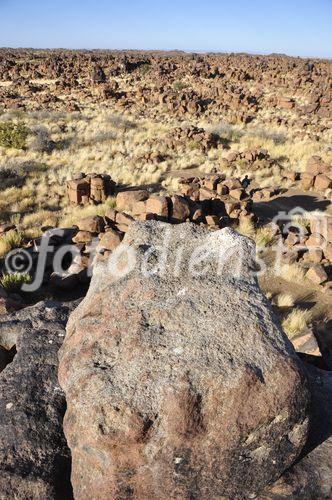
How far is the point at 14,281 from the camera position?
25.5 ft

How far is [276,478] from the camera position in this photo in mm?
3000

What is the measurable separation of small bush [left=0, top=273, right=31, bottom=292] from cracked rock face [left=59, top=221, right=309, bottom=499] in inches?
187

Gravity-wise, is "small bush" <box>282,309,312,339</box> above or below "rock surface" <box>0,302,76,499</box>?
below

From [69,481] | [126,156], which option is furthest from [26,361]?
[126,156]

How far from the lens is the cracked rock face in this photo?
2.70 m

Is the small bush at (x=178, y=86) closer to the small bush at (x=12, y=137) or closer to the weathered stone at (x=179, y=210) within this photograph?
the small bush at (x=12, y=137)

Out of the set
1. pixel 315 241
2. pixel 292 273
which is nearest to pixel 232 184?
pixel 315 241

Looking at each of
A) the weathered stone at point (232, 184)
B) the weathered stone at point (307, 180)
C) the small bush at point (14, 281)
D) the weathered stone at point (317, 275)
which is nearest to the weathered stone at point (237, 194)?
the weathered stone at point (232, 184)

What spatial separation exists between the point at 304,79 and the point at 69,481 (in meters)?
42.3

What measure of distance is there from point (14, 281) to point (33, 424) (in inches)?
195

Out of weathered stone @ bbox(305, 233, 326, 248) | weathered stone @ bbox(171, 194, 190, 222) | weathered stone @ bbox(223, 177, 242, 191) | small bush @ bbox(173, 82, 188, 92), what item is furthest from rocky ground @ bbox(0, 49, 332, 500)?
small bush @ bbox(173, 82, 188, 92)

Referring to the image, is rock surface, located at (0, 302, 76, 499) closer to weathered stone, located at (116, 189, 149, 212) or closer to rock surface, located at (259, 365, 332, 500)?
Result: rock surface, located at (259, 365, 332, 500)

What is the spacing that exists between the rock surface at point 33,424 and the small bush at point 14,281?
12.4ft

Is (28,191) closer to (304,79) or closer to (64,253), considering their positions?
(64,253)
